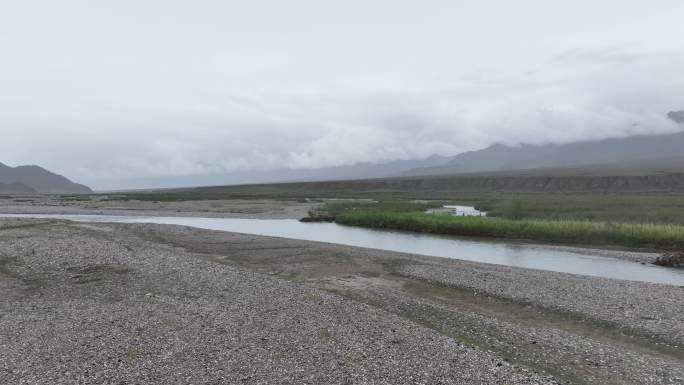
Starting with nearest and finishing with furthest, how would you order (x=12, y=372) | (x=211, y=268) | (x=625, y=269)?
(x=12, y=372) → (x=211, y=268) → (x=625, y=269)

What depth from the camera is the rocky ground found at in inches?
389

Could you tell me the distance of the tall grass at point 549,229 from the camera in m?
30.9

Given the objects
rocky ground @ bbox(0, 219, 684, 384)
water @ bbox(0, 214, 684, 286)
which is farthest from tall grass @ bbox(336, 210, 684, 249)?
rocky ground @ bbox(0, 219, 684, 384)

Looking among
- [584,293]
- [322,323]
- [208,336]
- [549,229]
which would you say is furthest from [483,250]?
[208,336]

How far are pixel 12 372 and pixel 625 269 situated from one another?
26.3 meters

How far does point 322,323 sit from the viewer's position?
13.2 metres

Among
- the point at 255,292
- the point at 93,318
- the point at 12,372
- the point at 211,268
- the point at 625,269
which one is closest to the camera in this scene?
the point at 12,372

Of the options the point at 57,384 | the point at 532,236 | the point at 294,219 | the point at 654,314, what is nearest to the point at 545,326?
the point at 654,314

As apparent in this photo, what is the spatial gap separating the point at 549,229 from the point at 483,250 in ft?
23.8

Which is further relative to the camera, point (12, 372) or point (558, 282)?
point (558, 282)

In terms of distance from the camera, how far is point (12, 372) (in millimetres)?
9422

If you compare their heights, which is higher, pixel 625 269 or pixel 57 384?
pixel 57 384

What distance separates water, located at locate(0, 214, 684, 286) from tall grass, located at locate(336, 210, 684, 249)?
1.95 meters

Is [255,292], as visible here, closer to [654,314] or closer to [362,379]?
[362,379]
